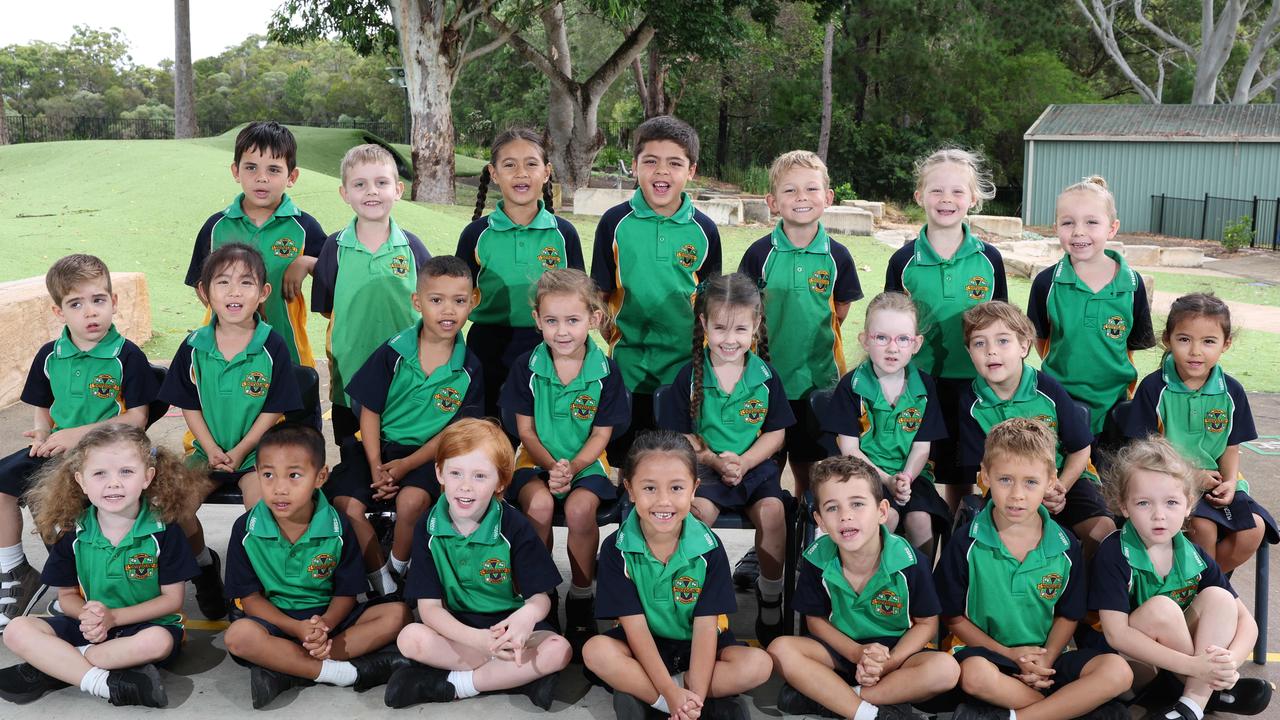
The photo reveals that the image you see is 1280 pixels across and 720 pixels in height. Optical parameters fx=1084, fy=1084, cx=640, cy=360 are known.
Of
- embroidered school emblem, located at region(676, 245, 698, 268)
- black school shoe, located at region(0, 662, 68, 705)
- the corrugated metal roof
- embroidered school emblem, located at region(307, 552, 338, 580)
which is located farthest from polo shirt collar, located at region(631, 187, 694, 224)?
the corrugated metal roof

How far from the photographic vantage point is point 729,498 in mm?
3732

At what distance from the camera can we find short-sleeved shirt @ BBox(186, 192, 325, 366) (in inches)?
180

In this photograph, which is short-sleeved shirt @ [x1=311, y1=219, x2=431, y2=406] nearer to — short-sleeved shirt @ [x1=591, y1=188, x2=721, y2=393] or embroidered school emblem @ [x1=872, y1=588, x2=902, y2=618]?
short-sleeved shirt @ [x1=591, y1=188, x2=721, y2=393]

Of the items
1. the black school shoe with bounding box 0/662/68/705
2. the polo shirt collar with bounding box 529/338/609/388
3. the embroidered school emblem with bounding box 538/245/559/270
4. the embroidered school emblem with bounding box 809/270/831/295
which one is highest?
the embroidered school emblem with bounding box 538/245/559/270

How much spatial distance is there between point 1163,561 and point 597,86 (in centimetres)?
1899

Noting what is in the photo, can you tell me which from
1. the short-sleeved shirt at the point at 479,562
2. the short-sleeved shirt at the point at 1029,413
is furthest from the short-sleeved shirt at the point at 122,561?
the short-sleeved shirt at the point at 1029,413

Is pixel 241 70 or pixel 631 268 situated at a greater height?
pixel 241 70

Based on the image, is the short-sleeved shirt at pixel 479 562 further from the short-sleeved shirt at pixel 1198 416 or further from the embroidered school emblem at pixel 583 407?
the short-sleeved shirt at pixel 1198 416

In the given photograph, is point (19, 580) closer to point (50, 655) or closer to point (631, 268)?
point (50, 655)

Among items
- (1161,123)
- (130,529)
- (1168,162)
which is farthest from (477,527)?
(1161,123)

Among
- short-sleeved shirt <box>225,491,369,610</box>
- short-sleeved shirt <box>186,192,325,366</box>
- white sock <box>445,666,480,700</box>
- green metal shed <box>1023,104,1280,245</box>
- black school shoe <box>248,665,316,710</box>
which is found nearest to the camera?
black school shoe <box>248,665,316,710</box>

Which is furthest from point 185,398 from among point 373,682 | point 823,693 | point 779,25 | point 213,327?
point 779,25

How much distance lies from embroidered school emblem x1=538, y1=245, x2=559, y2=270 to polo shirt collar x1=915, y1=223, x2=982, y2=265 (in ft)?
4.70

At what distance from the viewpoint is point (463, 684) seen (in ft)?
11.2
